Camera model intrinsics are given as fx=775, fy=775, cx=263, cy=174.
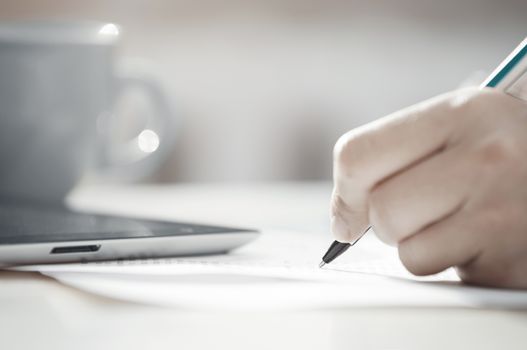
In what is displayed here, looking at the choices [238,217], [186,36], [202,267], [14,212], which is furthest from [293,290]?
[186,36]

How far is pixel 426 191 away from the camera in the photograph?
33 centimetres

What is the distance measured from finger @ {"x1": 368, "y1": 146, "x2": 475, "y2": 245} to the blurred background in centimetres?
178

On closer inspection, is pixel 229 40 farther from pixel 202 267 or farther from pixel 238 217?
pixel 202 267

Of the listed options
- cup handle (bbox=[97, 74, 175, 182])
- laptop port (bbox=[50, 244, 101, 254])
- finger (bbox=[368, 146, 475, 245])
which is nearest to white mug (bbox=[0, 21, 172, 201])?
cup handle (bbox=[97, 74, 175, 182])

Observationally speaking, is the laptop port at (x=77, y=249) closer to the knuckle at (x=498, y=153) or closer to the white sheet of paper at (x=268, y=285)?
the white sheet of paper at (x=268, y=285)

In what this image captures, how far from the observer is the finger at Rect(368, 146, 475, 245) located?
0.33 m

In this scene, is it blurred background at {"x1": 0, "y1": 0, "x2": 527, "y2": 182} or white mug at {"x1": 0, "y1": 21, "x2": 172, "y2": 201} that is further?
blurred background at {"x1": 0, "y1": 0, "x2": 527, "y2": 182}

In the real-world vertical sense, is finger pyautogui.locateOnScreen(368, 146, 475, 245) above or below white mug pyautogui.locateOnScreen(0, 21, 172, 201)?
below

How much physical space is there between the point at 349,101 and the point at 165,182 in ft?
1.87

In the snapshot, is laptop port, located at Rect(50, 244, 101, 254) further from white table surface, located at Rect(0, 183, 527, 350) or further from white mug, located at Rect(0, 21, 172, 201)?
white mug, located at Rect(0, 21, 172, 201)

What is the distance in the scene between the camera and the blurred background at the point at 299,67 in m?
2.09

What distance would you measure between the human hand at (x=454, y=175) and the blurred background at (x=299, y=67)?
1.78 metres


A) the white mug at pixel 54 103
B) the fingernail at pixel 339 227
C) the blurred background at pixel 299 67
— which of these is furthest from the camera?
the blurred background at pixel 299 67

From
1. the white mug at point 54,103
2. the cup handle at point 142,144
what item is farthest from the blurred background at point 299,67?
the white mug at point 54,103
